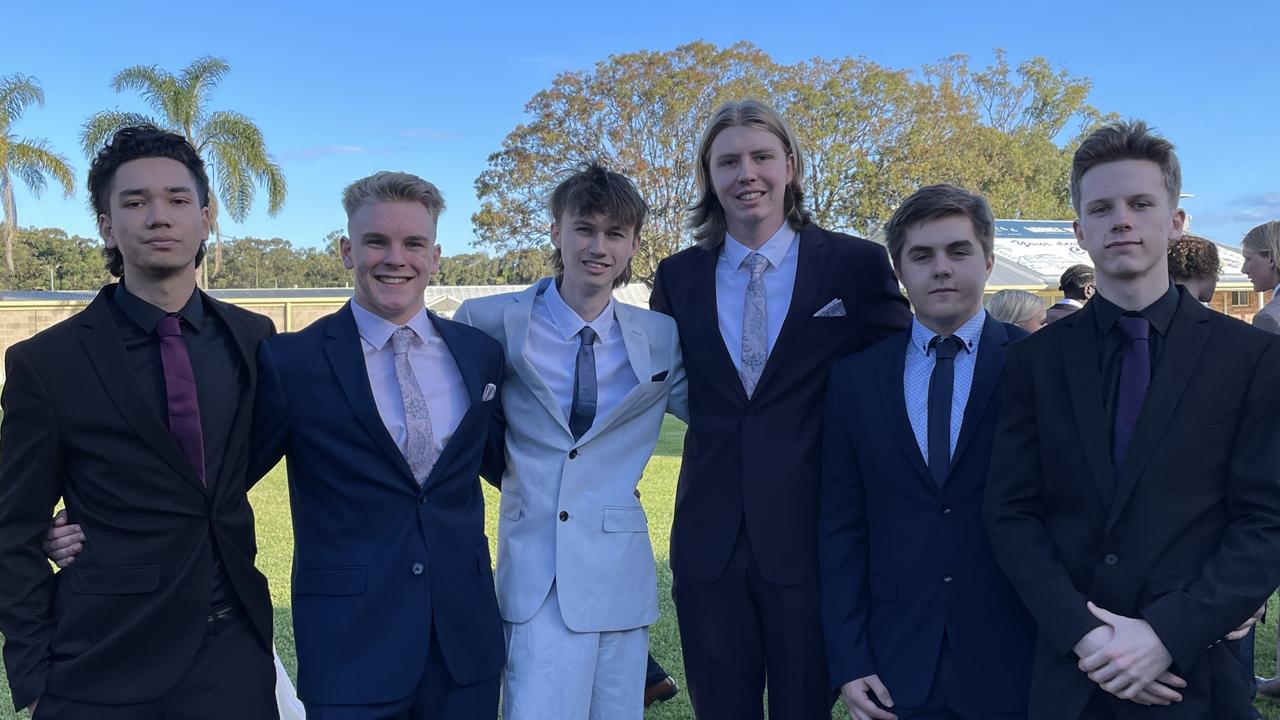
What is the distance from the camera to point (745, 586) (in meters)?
3.00

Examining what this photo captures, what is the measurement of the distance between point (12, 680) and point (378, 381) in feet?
3.75

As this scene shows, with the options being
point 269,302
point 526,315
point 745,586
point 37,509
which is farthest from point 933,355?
point 269,302

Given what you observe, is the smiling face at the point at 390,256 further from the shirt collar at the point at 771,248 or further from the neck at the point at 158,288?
the shirt collar at the point at 771,248

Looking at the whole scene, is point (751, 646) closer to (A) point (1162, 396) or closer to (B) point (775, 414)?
(B) point (775, 414)

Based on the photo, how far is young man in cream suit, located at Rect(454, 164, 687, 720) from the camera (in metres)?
2.86

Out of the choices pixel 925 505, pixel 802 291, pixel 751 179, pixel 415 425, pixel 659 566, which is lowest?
pixel 659 566

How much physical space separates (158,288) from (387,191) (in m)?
0.69

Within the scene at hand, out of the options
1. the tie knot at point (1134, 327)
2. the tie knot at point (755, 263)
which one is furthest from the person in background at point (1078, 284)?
the tie knot at point (1134, 327)

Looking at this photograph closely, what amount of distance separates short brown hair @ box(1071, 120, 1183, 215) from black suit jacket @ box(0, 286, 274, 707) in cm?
241

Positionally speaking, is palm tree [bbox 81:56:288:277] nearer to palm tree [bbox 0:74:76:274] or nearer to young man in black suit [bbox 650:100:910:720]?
palm tree [bbox 0:74:76:274]

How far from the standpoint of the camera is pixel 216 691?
247 cm

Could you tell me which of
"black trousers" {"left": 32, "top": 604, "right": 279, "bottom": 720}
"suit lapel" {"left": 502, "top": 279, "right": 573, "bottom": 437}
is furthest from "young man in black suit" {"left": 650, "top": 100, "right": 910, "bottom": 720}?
"black trousers" {"left": 32, "top": 604, "right": 279, "bottom": 720}

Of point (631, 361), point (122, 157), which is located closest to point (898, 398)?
point (631, 361)

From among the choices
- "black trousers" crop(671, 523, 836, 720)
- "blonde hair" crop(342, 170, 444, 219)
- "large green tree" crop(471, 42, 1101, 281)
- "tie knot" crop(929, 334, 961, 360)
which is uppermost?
"large green tree" crop(471, 42, 1101, 281)
